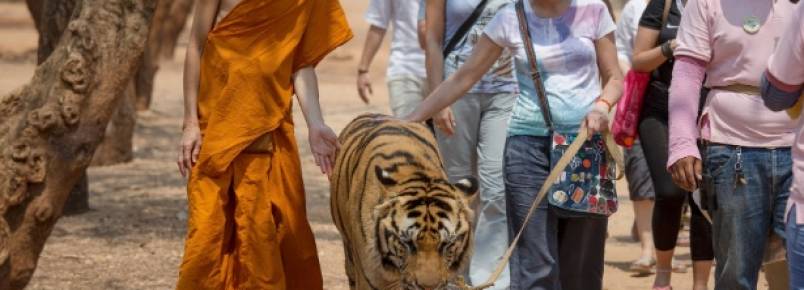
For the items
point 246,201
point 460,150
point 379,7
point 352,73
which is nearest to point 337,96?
point 352,73

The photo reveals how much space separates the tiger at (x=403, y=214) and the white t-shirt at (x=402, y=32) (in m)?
2.82

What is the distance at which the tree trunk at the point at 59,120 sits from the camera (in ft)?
25.9

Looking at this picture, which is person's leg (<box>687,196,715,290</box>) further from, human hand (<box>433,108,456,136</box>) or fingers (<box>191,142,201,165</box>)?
fingers (<box>191,142,201,165</box>)

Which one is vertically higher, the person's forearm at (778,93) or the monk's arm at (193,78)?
the person's forearm at (778,93)

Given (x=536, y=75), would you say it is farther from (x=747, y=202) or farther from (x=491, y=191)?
(x=491, y=191)

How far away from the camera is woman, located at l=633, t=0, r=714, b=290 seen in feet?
24.4

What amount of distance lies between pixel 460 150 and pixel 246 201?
1.78 metres

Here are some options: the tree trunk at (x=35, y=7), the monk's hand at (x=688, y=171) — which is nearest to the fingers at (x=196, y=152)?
the monk's hand at (x=688, y=171)

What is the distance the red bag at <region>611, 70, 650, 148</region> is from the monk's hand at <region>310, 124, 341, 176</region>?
5.97 ft

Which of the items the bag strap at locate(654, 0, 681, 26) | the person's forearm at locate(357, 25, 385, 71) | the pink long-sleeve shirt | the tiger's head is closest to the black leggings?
the bag strap at locate(654, 0, 681, 26)

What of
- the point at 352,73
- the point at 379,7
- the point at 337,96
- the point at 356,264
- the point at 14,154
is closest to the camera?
the point at 356,264

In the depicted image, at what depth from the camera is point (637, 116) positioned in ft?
26.4

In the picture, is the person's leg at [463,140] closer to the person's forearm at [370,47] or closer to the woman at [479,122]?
the woman at [479,122]

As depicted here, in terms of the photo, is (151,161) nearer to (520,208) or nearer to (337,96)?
(337,96)
